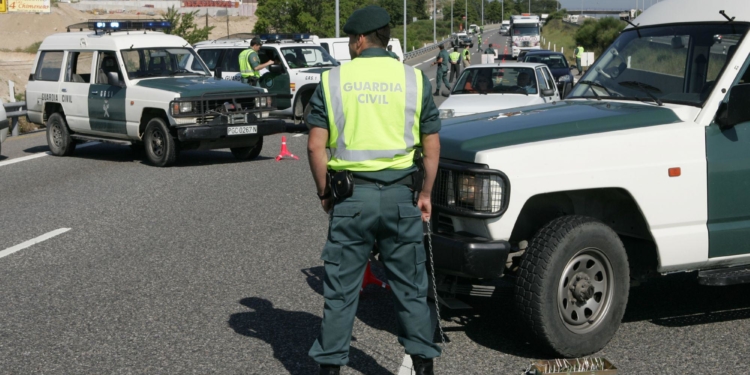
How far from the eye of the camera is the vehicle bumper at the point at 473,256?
5.32 m

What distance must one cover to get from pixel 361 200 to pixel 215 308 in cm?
248

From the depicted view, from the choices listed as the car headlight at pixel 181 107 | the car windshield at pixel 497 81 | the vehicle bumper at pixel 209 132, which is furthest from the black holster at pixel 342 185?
the car windshield at pixel 497 81

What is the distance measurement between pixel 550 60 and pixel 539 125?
26684 millimetres

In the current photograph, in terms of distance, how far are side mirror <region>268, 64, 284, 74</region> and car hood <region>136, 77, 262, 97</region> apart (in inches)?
163

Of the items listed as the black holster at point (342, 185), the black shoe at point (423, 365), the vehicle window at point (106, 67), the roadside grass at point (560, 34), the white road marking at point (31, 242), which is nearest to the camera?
the black holster at point (342, 185)

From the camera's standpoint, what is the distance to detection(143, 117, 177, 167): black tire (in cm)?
1495

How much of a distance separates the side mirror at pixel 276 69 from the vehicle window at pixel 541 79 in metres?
5.68

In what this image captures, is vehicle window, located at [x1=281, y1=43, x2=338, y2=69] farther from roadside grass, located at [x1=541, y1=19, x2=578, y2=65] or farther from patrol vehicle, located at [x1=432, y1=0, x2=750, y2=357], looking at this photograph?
roadside grass, located at [x1=541, y1=19, x2=578, y2=65]

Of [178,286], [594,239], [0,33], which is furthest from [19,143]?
[0,33]

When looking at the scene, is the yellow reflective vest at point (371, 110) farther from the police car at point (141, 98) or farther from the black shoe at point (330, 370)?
the police car at point (141, 98)

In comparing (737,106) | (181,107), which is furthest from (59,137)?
(737,106)

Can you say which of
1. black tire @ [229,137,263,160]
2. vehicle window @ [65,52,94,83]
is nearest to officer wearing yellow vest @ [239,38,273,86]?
vehicle window @ [65,52,94,83]

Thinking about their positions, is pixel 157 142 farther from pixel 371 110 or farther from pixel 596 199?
pixel 371 110

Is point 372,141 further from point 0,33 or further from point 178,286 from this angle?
point 0,33
